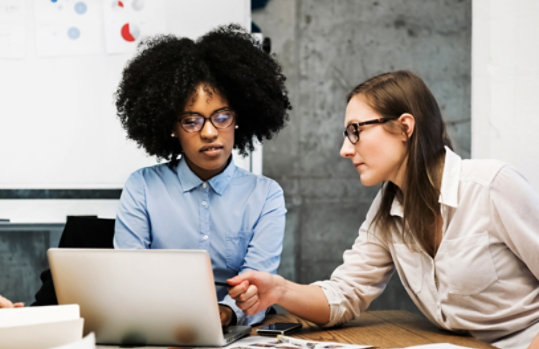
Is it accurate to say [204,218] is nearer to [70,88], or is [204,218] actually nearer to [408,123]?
[408,123]

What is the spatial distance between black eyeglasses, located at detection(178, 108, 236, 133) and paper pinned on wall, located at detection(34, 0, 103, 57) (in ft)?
3.85

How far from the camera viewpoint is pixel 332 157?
3.34 meters

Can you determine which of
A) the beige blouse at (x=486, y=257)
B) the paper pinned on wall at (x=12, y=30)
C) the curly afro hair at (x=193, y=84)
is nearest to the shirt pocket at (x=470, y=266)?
the beige blouse at (x=486, y=257)

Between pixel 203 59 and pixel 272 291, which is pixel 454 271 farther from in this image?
pixel 203 59

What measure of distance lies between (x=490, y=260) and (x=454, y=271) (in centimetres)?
9

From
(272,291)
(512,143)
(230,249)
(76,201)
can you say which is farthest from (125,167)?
(512,143)

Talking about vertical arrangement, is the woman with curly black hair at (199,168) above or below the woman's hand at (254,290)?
above

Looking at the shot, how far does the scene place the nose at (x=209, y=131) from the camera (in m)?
1.74

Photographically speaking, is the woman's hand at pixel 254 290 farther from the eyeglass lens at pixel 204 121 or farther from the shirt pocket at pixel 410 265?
the eyeglass lens at pixel 204 121

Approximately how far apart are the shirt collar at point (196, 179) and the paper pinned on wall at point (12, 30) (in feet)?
4.26

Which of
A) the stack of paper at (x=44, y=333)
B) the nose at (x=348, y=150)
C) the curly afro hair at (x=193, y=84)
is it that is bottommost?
the stack of paper at (x=44, y=333)

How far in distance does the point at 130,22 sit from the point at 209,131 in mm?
1243

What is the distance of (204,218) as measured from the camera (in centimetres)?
188

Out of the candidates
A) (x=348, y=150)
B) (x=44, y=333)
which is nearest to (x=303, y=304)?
(x=348, y=150)
